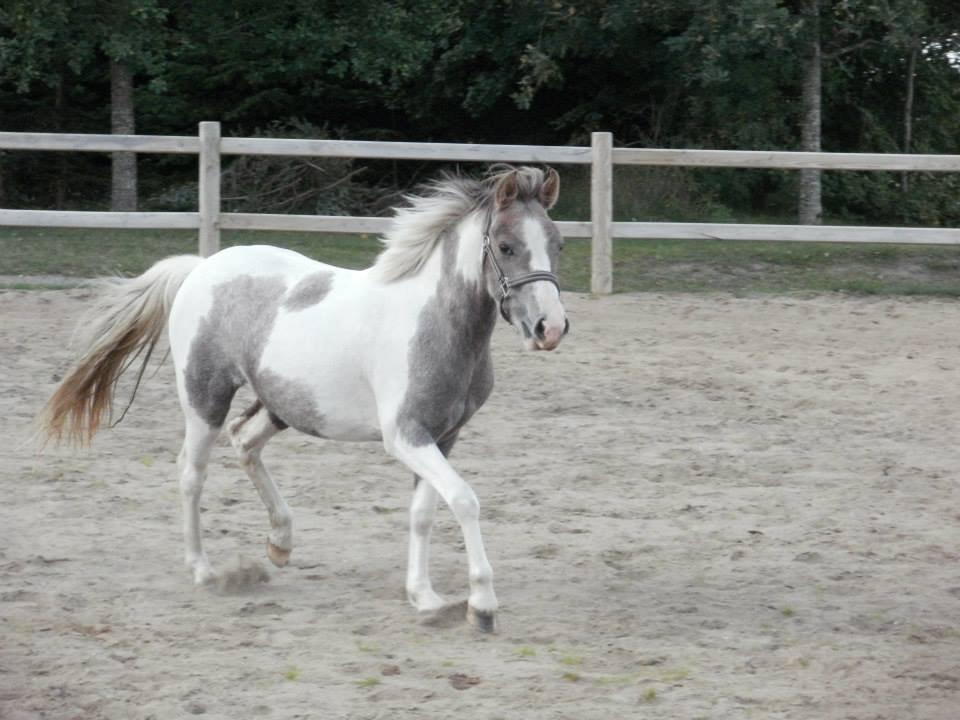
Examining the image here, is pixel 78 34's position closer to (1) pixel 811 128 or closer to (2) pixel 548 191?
(1) pixel 811 128

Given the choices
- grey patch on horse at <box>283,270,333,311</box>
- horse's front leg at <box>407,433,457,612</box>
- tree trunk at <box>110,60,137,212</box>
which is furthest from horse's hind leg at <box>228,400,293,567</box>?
tree trunk at <box>110,60,137,212</box>

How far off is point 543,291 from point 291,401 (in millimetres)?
1117

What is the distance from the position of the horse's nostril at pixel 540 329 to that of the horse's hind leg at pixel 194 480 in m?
1.53

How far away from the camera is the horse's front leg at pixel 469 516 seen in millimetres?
4477

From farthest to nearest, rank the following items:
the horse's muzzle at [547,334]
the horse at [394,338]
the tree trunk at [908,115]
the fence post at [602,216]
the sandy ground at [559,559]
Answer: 1. the tree trunk at [908,115]
2. the fence post at [602,216]
3. the horse at [394,338]
4. the horse's muzzle at [547,334]
5. the sandy ground at [559,559]

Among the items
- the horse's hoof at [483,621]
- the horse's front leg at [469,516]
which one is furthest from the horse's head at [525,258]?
the horse's hoof at [483,621]

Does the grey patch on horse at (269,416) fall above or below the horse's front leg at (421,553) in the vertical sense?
above

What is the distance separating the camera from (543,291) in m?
4.35

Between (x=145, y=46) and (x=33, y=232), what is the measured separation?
258 centimetres

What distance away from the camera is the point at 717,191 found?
17656 mm

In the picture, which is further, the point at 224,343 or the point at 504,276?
the point at 224,343

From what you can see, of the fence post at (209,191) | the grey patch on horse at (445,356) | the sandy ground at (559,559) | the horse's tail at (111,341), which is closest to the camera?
the sandy ground at (559,559)

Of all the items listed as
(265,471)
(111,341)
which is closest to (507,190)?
(265,471)

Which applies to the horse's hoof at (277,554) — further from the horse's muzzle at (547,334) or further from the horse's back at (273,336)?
the horse's muzzle at (547,334)
